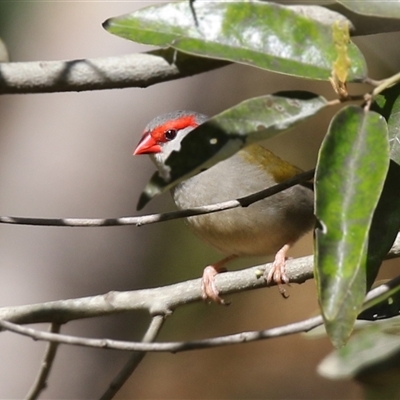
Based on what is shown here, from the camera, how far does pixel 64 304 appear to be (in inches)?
90.0

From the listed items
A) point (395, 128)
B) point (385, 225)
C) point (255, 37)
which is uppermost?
point (255, 37)

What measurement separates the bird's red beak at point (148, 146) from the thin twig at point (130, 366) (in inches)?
51.0

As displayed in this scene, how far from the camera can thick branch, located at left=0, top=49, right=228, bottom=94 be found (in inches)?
72.7

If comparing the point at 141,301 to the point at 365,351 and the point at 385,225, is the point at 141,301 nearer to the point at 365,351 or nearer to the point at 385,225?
the point at 365,351

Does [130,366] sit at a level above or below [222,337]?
below

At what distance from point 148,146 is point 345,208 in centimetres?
215

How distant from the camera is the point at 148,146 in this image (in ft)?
11.3

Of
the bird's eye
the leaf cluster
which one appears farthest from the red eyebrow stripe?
the leaf cluster

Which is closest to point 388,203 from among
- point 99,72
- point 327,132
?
point 327,132

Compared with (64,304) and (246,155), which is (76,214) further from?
(64,304)

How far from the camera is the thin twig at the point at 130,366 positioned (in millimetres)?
2150

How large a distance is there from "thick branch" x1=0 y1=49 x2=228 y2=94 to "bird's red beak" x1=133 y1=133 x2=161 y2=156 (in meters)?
1.49

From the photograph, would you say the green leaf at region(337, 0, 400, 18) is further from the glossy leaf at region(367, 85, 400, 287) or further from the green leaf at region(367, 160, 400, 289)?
the green leaf at region(367, 160, 400, 289)

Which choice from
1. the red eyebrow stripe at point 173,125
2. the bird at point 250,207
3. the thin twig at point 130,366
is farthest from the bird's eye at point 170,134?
the thin twig at point 130,366
